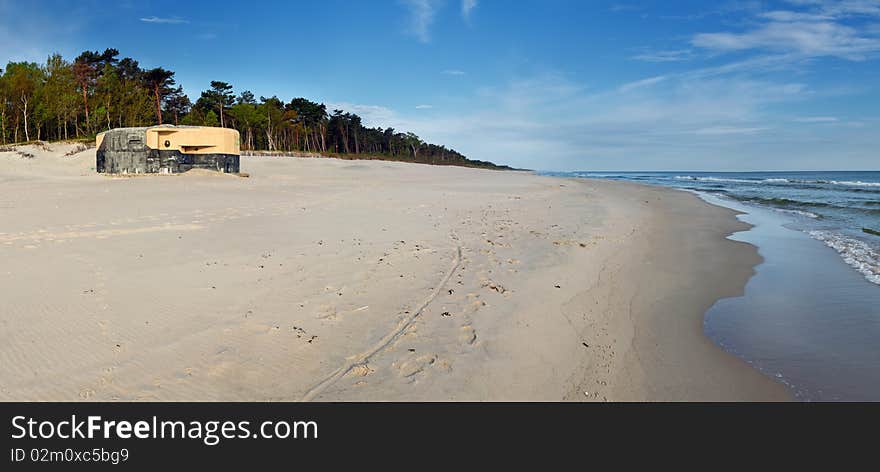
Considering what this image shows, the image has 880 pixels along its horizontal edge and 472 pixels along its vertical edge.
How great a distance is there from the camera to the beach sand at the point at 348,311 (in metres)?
3.20

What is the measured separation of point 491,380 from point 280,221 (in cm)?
729

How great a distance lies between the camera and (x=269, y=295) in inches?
189

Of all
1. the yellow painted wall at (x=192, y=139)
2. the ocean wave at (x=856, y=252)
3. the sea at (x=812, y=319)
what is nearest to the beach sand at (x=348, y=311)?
the sea at (x=812, y=319)

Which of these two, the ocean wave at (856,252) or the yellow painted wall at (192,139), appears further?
the yellow painted wall at (192,139)

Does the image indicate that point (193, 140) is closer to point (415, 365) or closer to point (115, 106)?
point (415, 365)

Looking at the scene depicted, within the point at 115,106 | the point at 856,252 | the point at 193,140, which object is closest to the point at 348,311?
the point at 856,252

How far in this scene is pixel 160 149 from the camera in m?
19.0

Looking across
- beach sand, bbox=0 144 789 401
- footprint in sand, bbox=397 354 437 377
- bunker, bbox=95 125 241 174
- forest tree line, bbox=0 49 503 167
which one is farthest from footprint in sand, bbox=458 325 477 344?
forest tree line, bbox=0 49 503 167

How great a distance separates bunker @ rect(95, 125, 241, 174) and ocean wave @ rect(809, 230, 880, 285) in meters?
21.4

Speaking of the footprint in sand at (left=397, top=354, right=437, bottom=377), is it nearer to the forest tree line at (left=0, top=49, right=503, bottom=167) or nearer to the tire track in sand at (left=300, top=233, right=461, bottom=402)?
the tire track in sand at (left=300, top=233, right=461, bottom=402)

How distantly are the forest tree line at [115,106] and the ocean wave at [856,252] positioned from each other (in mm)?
49351

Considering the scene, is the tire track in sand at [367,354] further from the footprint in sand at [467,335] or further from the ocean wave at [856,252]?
the ocean wave at [856,252]

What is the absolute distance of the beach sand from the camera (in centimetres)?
320
